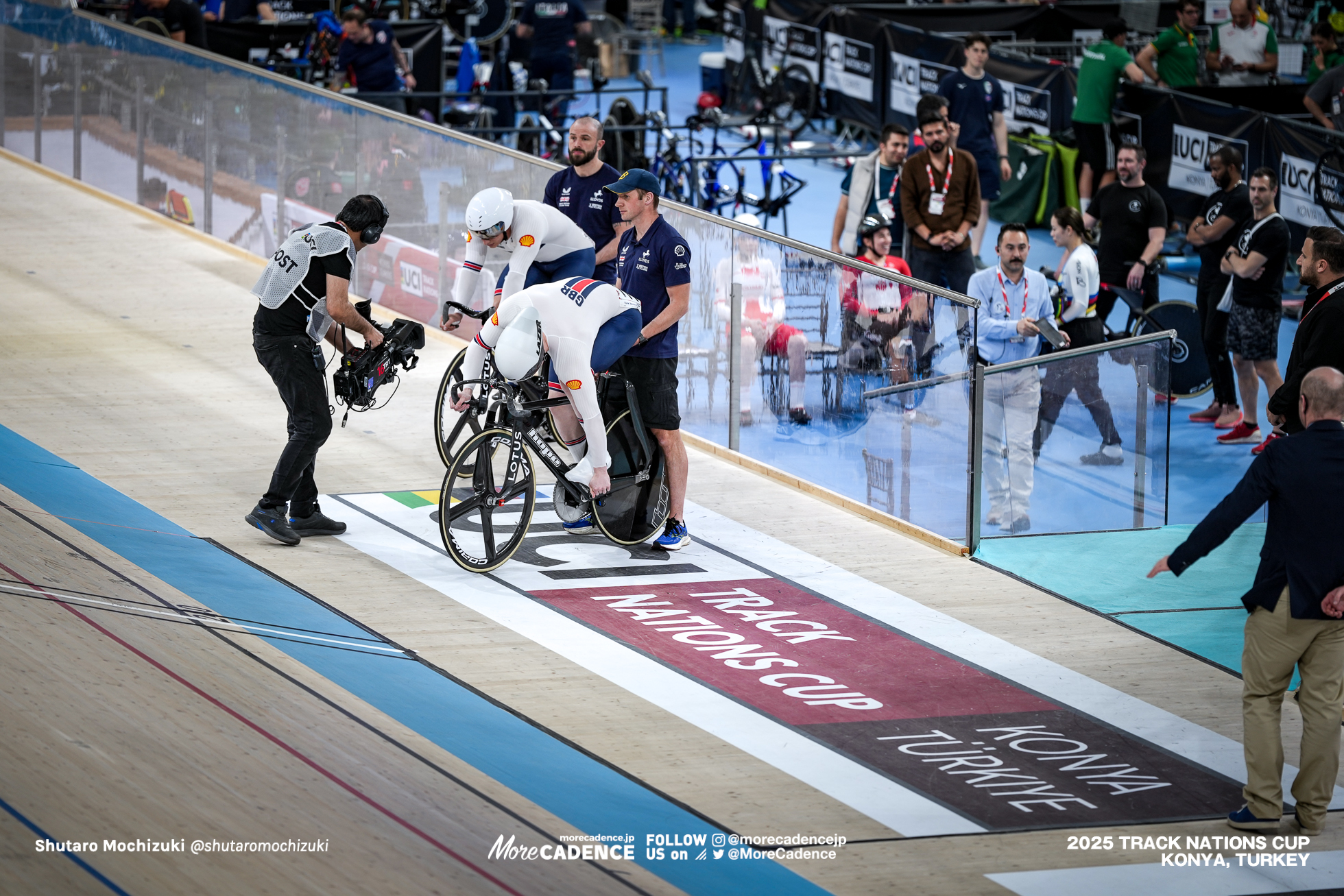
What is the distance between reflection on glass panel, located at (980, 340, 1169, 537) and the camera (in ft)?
30.0

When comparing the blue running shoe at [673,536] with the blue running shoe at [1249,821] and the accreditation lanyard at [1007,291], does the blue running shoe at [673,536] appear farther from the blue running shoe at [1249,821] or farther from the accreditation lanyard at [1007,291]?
the blue running shoe at [1249,821]

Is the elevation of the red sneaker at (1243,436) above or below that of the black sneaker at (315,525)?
below

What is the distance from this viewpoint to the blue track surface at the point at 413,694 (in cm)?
569

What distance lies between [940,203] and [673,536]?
15.8 feet

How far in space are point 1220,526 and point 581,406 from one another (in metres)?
3.20

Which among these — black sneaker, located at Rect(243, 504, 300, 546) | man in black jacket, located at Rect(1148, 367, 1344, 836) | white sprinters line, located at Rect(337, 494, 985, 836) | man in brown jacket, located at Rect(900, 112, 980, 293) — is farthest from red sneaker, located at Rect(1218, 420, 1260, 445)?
black sneaker, located at Rect(243, 504, 300, 546)

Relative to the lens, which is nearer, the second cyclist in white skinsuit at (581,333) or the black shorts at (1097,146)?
the second cyclist in white skinsuit at (581,333)

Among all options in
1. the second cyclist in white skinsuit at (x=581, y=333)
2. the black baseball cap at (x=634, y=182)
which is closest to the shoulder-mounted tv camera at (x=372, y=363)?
the second cyclist in white skinsuit at (x=581, y=333)

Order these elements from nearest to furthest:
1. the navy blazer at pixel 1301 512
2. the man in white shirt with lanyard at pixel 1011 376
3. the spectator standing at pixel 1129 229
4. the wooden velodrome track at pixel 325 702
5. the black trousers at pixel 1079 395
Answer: the wooden velodrome track at pixel 325 702
the navy blazer at pixel 1301 512
the man in white shirt with lanyard at pixel 1011 376
the black trousers at pixel 1079 395
the spectator standing at pixel 1129 229

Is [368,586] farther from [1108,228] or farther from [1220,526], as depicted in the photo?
[1108,228]

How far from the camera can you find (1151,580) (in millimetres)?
8750

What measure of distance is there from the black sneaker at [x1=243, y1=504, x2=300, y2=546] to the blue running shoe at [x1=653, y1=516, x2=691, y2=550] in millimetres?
1870

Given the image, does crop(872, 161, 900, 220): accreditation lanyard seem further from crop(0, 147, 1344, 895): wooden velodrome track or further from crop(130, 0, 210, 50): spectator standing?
crop(130, 0, 210, 50): spectator standing

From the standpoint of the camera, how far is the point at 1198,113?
16281mm
